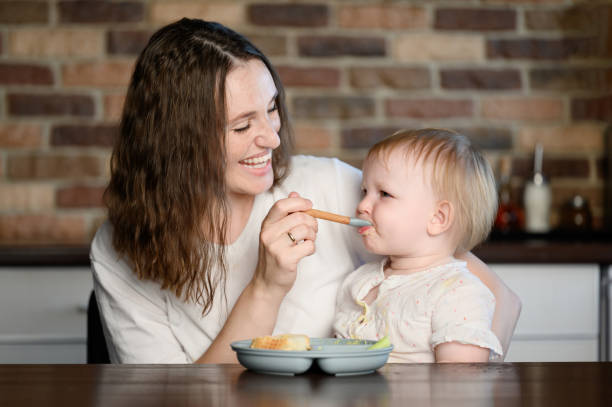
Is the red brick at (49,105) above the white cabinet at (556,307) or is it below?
above

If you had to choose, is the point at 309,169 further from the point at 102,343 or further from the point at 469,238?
the point at 102,343

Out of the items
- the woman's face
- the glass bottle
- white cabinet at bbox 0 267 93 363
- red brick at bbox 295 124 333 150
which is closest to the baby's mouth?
the woman's face

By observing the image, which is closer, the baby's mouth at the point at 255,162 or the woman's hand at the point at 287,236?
the woman's hand at the point at 287,236

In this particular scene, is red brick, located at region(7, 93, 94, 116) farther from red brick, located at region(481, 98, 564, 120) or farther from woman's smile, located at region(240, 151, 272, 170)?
red brick, located at region(481, 98, 564, 120)

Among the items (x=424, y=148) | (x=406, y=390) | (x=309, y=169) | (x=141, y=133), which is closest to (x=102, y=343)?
(x=141, y=133)

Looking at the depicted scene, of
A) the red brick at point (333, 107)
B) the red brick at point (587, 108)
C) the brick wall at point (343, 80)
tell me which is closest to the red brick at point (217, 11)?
the brick wall at point (343, 80)

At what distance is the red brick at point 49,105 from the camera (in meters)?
2.60

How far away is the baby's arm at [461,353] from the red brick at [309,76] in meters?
1.53

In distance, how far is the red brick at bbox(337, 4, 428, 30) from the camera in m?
2.69

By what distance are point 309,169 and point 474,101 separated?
1218 mm

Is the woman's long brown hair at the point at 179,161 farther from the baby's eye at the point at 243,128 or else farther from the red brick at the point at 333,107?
the red brick at the point at 333,107

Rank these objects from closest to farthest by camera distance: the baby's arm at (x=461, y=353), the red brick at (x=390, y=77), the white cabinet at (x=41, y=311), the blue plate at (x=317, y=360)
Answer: the blue plate at (x=317, y=360) < the baby's arm at (x=461, y=353) < the white cabinet at (x=41, y=311) < the red brick at (x=390, y=77)

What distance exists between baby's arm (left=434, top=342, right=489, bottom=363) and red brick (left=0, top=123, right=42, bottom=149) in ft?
5.85

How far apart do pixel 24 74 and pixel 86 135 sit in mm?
287
